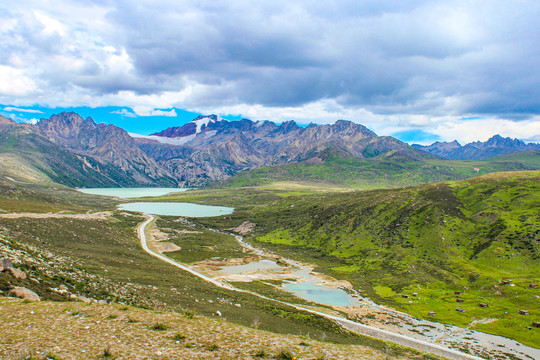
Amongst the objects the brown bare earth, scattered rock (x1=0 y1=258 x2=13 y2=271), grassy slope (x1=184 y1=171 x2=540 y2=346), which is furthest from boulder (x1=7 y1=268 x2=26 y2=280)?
grassy slope (x1=184 y1=171 x2=540 y2=346)

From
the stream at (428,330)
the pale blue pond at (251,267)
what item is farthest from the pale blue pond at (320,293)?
the pale blue pond at (251,267)

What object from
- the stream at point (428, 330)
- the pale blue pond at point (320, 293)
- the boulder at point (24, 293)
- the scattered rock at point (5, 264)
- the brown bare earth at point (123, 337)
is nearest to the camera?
the brown bare earth at point (123, 337)

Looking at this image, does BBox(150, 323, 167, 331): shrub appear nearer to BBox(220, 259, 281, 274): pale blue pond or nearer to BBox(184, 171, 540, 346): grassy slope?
BBox(184, 171, 540, 346): grassy slope

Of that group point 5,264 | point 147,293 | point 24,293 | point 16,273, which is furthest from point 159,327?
point 147,293

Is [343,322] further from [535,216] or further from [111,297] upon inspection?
[535,216]

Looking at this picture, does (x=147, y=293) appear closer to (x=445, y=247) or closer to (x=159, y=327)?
(x=159, y=327)

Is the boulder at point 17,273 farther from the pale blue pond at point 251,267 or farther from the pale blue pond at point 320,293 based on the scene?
the pale blue pond at point 251,267
